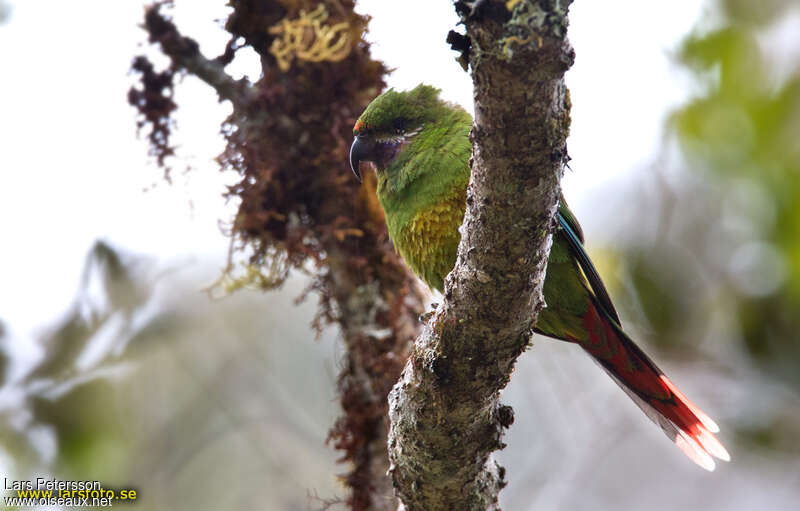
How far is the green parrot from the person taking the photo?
2926mm

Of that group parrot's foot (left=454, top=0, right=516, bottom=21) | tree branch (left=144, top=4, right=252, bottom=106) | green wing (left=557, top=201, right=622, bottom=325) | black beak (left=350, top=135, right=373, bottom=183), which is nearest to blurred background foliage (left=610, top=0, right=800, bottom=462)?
green wing (left=557, top=201, right=622, bottom=325)

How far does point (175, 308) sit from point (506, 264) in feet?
13.4

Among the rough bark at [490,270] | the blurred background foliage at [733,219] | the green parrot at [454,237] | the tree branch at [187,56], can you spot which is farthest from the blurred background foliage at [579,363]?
the tree branch at [187,56]

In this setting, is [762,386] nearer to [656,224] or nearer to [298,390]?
[656,224]

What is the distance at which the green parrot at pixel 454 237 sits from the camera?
2.93m

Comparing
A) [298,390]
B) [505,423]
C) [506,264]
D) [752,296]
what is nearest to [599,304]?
[505,423]

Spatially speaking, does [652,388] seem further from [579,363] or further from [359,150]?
[579,363]

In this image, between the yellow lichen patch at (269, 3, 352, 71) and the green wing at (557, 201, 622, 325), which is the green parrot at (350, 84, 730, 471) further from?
the yellow lichen patch at (269, 3, 352, 71)

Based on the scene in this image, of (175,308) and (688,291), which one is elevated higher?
(175,308)

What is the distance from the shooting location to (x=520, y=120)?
1624mm

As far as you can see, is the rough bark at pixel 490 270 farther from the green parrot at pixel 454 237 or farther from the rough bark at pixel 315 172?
the rough bark at pixel 315 172

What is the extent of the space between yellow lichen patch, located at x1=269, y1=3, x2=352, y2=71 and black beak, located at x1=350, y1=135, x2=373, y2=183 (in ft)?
1.59

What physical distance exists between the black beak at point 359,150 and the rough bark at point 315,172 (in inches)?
7.6

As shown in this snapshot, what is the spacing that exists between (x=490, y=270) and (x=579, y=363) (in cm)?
429
